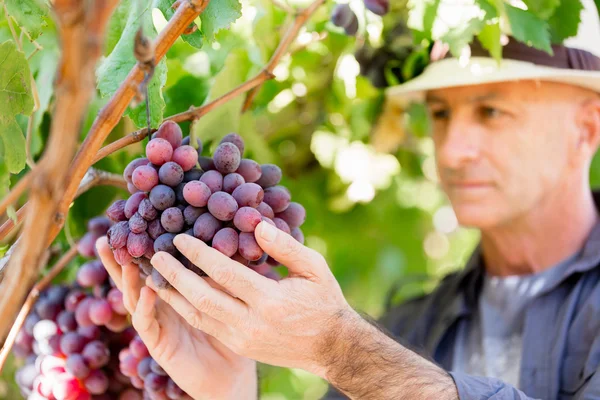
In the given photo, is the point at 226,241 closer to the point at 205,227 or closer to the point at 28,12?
the point at 205,227

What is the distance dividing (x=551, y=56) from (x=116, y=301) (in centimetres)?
110

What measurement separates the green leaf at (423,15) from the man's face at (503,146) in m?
0.26

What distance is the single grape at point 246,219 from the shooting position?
2.42 ft

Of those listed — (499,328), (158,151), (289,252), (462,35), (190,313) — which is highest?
(462,35)

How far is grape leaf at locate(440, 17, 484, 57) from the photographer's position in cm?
112

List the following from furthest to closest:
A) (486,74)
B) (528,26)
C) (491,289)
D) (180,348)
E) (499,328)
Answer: (491,289) < (499,328) < (486,74) < (528,26) < (180,348)

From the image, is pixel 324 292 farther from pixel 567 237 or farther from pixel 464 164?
pixel 567 237

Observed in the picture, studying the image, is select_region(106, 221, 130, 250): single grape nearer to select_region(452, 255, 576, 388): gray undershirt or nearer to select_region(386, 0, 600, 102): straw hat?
select_region(386, 0, 600, 102): straw hat

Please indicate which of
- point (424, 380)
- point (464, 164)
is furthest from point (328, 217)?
point (424, 380)

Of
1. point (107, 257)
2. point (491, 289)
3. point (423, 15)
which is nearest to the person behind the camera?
point (107, 257)

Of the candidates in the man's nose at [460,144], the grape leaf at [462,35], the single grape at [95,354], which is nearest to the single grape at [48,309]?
the single grape at [95,354]

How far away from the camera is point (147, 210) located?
29.1 inches

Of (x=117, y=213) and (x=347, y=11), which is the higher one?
(x=347, y=11)

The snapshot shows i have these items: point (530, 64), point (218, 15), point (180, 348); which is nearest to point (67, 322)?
A: point (180, 348)
